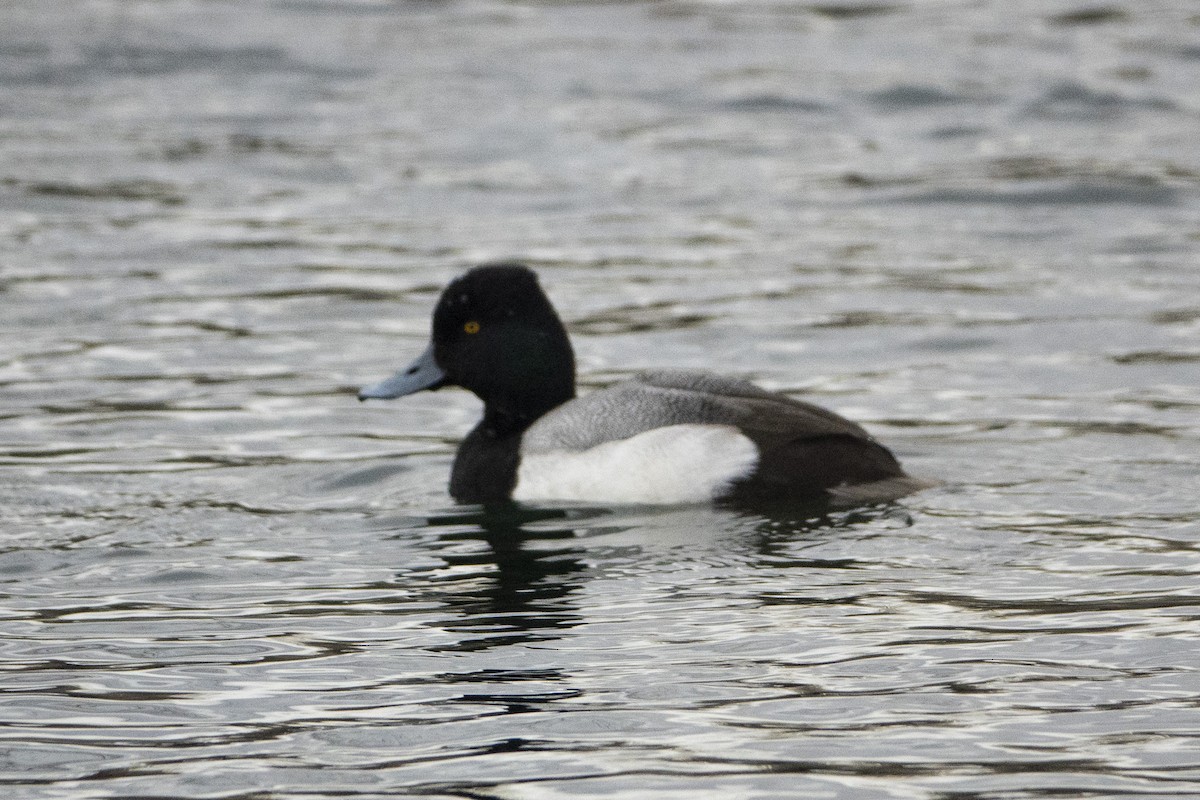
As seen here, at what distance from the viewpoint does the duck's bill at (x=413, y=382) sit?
8469mm

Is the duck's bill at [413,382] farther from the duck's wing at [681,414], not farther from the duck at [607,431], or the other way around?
the duck's wing at [681,414]

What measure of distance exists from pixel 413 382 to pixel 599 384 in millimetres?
1890

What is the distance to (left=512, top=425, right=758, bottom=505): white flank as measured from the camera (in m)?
7.70

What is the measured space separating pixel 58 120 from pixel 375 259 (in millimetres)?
6138

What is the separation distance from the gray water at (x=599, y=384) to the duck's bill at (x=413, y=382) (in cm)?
40

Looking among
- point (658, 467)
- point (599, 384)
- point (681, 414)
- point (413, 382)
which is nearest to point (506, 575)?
point (658, 467)

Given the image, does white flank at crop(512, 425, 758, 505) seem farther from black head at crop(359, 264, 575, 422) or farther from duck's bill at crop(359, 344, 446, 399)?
duck's bill at crop(359, 344, 446, 399)

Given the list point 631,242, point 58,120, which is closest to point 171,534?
point 631,242

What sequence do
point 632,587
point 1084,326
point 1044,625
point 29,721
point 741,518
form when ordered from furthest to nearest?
point 1084,326
point 741,518
point 632,587
point 1044,625
point 29,721

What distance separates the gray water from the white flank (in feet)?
0.30

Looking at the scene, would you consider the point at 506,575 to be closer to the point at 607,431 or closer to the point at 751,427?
the point at 607,431

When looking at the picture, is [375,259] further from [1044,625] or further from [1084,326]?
[1044,625]

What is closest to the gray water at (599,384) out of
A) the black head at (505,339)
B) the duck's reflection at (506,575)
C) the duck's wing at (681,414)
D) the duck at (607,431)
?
the duck's reflection at (506,575)

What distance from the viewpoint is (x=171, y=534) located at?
7676mm
